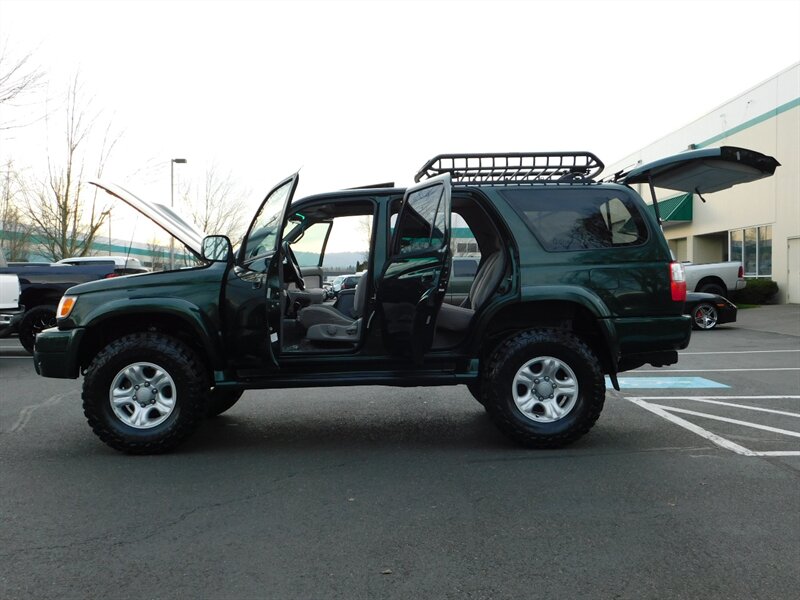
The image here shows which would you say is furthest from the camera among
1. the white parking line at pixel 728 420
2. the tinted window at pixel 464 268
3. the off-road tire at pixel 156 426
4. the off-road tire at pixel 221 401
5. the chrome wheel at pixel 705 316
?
the chrome wheel at pixel 705 316

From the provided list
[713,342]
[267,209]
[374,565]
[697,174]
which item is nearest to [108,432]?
[267,209]

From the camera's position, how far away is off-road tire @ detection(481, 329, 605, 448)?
5.40 metres

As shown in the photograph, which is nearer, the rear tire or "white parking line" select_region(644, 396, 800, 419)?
"white parking line" select_region(644, 396, 800, 419)

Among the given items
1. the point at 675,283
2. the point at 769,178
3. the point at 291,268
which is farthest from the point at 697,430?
the point at 769,178

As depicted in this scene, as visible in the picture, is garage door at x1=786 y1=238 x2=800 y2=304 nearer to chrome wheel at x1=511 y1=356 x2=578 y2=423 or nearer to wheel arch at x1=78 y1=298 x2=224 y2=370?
chrome wheel at x1=511 y1=356 x2=578 y2=423

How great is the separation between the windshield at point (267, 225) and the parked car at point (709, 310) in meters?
12.2

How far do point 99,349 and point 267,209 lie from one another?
1.77m

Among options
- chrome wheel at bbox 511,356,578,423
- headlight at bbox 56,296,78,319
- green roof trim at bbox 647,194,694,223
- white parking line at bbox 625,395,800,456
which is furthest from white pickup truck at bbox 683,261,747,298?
headlight at bbox 56,296,78,319

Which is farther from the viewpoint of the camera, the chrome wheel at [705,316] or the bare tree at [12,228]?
the bare tree at [12,228]

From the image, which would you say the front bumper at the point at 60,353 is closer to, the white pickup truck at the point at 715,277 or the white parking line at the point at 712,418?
the white parking line at the point at 712,418

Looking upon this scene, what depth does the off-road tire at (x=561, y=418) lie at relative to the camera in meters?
5.40

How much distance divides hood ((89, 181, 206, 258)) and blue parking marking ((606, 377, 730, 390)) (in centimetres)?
505

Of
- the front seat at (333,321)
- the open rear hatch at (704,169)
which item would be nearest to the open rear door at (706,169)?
the open rear hatch at (704,169)

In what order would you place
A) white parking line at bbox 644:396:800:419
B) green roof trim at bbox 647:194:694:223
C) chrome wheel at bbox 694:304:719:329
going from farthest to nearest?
green roof trim at bbox 647:194:694:223
chrome wheel at bbox 694:304:719:329
white parking line at bbox 644:396:800:419
